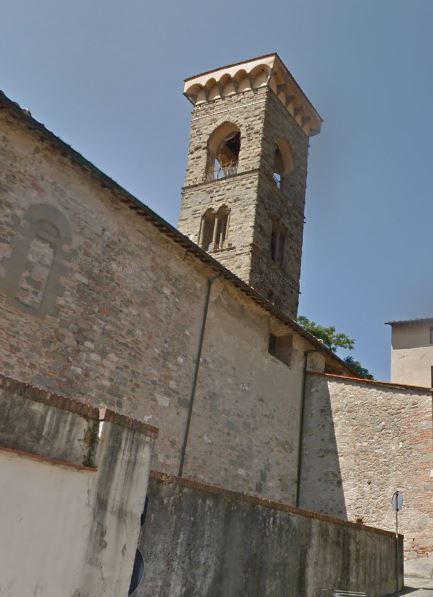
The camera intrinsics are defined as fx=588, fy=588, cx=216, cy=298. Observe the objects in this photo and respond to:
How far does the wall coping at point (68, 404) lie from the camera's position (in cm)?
427

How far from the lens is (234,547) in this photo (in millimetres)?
6316

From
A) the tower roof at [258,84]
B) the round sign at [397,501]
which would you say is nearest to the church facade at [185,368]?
the round sign at [397,501]

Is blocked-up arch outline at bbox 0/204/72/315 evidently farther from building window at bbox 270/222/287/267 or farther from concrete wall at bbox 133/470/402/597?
building window at bbox 270/222/287/267

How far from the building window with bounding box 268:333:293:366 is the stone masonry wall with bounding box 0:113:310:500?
1.25 m

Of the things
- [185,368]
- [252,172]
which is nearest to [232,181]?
[252,172]

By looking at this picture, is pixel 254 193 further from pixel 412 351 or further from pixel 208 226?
pixel 412 351

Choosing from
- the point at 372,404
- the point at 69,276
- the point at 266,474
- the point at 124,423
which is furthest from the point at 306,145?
the point at 124,423

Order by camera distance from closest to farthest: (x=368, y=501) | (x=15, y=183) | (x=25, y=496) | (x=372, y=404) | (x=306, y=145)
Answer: (x=25, y=496)
(x=15, y=183)
(x=368, y=501)
(x=372, y=404)
(x=306, y=145)

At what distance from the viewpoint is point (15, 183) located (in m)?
9.60

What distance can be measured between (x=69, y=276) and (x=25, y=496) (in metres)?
6.41

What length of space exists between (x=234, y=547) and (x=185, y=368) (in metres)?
6.23

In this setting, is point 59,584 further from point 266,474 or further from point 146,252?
point 266,474

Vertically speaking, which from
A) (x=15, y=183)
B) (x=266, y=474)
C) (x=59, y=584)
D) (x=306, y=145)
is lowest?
(x=59, y=584)

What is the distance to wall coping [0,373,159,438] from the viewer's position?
4.27 m
